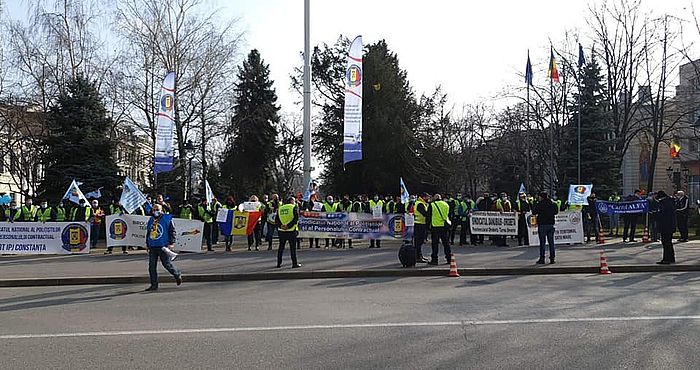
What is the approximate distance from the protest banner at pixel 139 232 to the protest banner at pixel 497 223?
936 centimetres

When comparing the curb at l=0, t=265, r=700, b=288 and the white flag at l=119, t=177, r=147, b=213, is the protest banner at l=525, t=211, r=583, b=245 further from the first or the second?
Result: the white flag at l=119, t=177, r=147, b=213

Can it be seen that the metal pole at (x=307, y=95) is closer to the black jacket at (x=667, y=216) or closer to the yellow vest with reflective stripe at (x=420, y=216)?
the yellow vest with reflective stripe at (x=420, y=216)

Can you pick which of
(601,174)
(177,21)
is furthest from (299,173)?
(601,174)

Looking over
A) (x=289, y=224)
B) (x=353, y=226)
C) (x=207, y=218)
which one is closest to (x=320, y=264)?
(x=289, y=224)

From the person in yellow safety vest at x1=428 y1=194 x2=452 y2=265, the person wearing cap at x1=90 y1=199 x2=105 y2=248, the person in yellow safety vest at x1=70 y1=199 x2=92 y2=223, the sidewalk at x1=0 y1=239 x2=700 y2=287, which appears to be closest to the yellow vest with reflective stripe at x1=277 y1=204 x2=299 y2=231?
the sidewalk at x1=0 y1=239 x2=700 y2=287

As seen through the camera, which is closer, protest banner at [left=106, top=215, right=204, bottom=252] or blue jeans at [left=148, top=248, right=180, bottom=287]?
blue jeans at [left=148, top=248, right=180, bottom=287]

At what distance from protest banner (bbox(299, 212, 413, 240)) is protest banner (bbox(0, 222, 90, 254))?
696cm

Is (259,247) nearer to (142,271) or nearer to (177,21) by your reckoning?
(142,271)

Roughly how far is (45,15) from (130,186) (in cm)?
2506

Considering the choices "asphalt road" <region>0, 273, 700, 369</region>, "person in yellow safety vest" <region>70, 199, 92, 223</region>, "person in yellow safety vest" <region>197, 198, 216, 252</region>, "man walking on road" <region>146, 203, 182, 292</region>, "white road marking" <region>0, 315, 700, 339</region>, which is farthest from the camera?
"person in yellow safety vest" <region>197, 198, 216, 252</region>

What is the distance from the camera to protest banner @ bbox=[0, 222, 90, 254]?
67.5 ft

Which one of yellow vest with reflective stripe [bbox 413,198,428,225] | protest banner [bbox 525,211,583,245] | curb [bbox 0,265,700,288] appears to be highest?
yellow vest with reflective stripe [bbox 413,198,428,225]

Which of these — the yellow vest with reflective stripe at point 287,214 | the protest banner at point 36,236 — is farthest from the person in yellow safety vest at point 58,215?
the yellow vest with reflective stripe at point 287,214

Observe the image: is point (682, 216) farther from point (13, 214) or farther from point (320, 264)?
point (13, 214)
